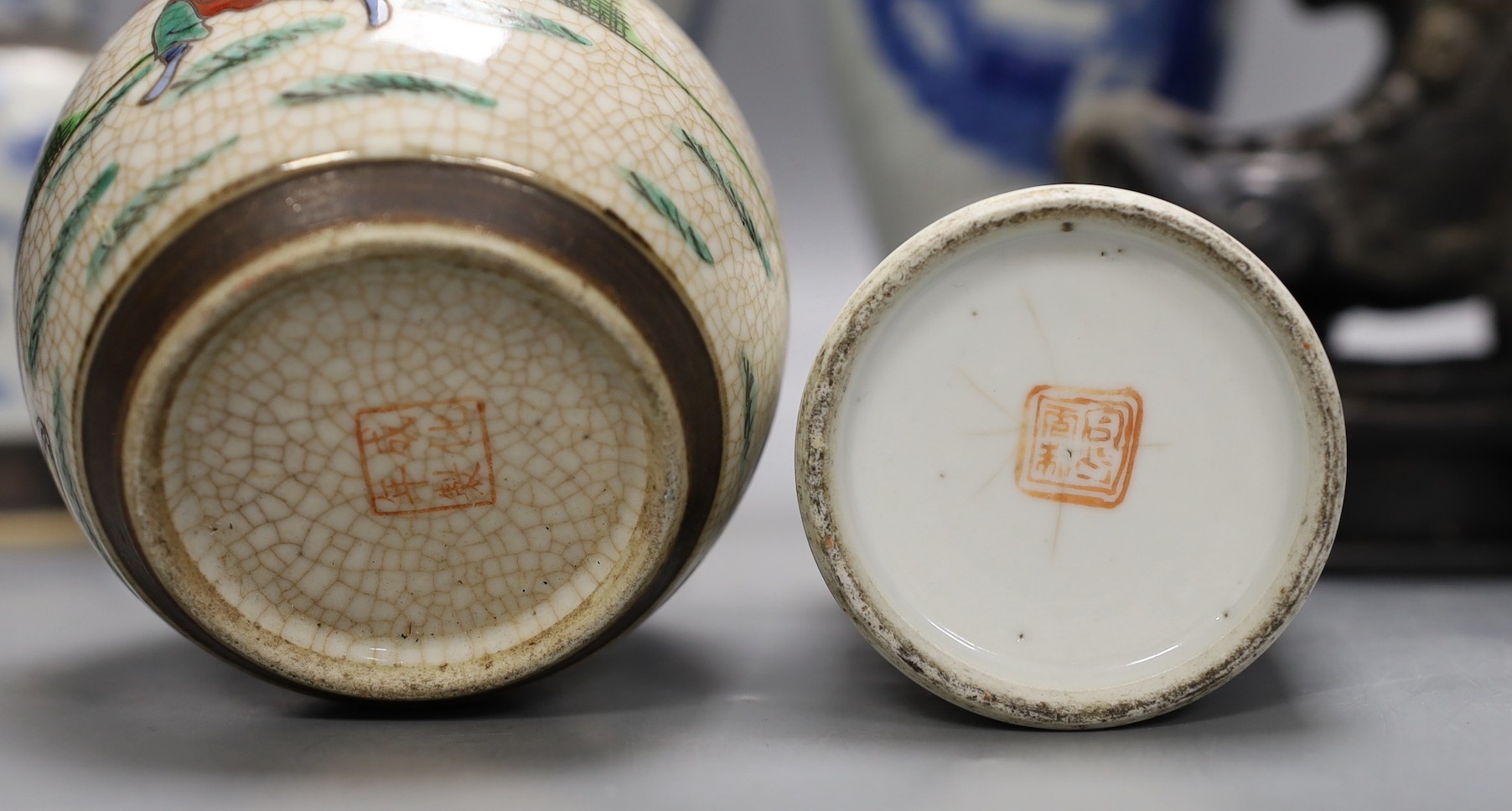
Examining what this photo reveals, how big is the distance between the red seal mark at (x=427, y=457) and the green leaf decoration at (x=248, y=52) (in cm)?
24

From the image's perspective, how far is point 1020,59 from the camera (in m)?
1.82

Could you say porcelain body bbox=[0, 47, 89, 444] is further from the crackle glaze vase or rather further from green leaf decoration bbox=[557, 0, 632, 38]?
green leaf decoration bbox=[557, 0, 632, 38]

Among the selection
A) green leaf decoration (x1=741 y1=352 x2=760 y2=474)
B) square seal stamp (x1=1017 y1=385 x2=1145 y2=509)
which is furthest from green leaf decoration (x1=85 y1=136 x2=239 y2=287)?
square seal stamp (x1=1017 y1=385 x2=1145 y2=509)

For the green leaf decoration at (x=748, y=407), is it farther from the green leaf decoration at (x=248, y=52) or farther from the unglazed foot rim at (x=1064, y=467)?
the green leaf decoration at (x=248, y=52)

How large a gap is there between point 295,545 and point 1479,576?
1.12 meters

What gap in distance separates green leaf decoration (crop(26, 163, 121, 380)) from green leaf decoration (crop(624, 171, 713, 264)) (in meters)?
0.34

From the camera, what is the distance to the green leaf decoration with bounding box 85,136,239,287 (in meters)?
0.86

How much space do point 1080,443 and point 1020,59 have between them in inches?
39.9

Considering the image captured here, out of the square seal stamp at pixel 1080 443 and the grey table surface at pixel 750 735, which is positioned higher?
the square seal stamp at pixel 1080 443

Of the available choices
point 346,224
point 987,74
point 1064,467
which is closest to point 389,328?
point 346,224

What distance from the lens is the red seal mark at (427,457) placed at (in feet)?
2.99

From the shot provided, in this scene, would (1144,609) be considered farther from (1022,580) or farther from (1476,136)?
(1476,136)

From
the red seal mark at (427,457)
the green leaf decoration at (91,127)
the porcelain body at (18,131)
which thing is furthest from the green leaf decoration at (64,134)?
the porcelain body at (18,131)

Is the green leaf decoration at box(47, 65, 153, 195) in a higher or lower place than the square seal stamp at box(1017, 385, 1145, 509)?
higher
